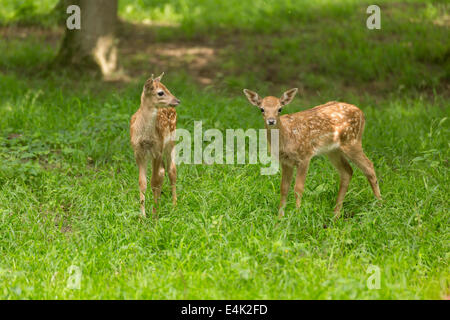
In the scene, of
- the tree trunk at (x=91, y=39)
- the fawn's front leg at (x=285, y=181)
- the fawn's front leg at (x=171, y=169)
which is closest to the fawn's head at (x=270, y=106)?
the fawn's front leg at (x=285, y=181)

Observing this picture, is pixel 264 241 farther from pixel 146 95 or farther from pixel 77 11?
pixel 77 11

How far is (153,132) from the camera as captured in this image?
6.62 meters

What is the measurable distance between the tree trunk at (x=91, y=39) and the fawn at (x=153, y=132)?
4.21 metres

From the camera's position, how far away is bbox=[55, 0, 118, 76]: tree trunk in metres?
10.6

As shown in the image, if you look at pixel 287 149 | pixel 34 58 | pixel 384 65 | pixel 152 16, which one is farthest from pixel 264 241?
pixel 152 16

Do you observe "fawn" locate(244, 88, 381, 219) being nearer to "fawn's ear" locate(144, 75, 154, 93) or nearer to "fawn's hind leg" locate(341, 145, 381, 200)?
"fawn's hind leg" locate(341, 145, 381, 200)

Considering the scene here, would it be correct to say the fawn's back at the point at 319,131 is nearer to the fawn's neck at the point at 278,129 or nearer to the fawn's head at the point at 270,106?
the fawn's neck at the point at 278,129

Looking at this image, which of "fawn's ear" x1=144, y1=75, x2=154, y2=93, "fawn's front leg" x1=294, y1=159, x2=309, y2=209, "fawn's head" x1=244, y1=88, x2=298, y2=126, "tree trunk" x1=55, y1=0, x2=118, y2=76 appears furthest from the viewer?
"tree trunk" x1=55, y1=0, x2=118, y2=76

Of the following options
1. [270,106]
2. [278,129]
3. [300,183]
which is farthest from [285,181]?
[270,106]

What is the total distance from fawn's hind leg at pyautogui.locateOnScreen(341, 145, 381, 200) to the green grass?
0.18 metres

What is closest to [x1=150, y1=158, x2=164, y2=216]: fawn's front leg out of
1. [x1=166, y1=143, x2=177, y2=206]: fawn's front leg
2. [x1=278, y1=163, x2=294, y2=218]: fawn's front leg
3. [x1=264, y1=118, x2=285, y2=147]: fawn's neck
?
[x1=166, y1=143, x2=177, y2=206]: fawn's front leg

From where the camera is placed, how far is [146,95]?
6.54 m

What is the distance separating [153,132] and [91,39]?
4.64 meters

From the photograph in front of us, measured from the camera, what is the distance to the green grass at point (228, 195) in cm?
518
